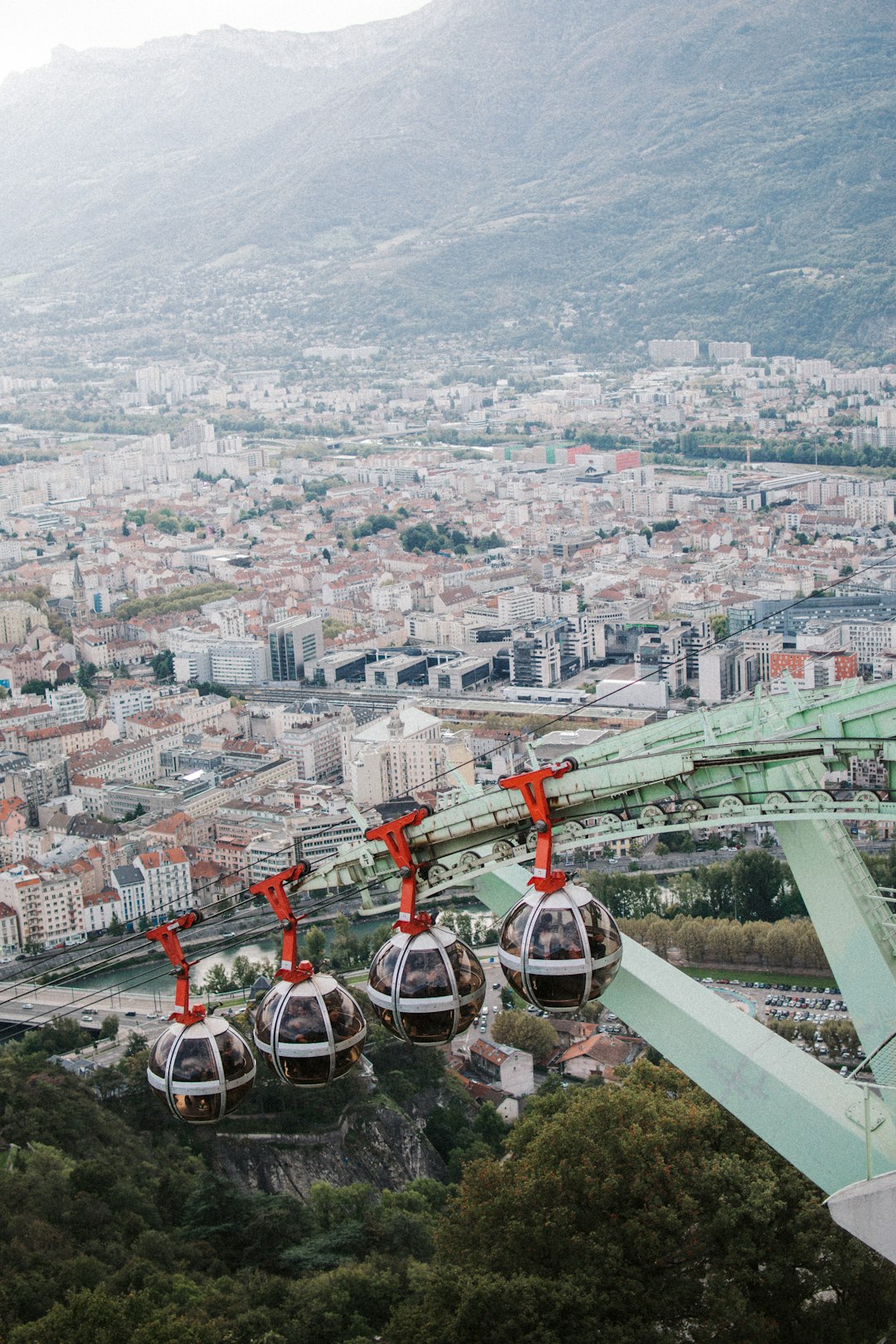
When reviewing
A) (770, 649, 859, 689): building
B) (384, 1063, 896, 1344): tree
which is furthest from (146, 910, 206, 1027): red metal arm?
(770, 649, 859, 689): building

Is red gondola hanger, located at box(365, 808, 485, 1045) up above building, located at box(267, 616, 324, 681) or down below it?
above

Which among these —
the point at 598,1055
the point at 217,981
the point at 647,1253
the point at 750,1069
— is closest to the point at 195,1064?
the point at 750,1069

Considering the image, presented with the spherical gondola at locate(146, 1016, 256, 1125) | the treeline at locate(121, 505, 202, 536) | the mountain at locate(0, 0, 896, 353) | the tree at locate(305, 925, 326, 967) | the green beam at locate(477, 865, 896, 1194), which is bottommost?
the treeline at locate(121, 505, 202, 536)

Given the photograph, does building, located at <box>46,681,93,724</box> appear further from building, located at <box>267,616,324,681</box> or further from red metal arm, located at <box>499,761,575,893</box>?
red metal arm, located at <box>499,761,575,893</box>

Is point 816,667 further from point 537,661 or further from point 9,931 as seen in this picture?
point 9,931

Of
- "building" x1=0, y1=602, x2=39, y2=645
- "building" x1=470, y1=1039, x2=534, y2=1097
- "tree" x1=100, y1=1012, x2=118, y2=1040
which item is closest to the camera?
"building" x1=470, y1=1039, x2=534, y2=1097

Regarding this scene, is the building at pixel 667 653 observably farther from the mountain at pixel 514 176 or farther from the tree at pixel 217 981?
the mountain at pixel 514 176
